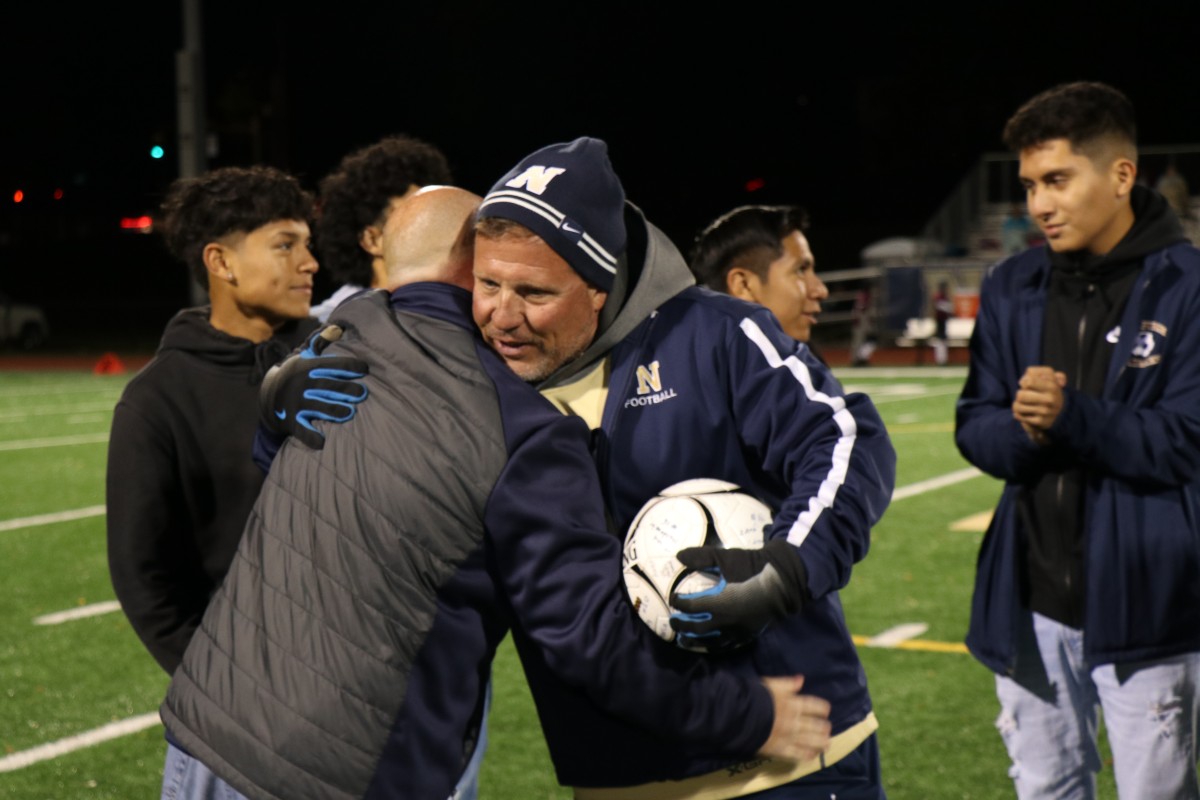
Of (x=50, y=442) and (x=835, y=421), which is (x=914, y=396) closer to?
(x=50, y=442)

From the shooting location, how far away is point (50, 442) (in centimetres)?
1548

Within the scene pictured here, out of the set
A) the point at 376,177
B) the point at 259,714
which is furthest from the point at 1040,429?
the point at 376,177

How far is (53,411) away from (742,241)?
16684 mm

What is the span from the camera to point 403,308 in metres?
2.47

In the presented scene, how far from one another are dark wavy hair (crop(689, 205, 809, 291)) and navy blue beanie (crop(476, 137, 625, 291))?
1.70 m

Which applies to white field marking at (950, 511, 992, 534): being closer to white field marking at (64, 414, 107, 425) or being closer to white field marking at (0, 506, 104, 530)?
white field marking at (0, 506, 104, 530)

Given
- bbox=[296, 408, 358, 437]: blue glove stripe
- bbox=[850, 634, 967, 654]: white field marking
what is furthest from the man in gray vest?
bbox=[850, 634, 967, 654]: white field marking

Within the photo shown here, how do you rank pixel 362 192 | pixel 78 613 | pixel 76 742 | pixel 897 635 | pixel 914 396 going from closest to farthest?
pixel 362 192 < pixel 76 742 < pixel 897 635 < pixel 78 613 < pixel 914 396

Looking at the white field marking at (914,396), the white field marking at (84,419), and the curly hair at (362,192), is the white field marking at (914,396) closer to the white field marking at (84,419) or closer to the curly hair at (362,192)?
the white field marking at (84,419)

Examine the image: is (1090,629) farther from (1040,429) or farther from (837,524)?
(837,524)

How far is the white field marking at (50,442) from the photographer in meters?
15.1

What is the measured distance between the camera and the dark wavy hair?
425 centimetres

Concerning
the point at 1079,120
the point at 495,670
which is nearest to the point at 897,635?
the point at 495,670

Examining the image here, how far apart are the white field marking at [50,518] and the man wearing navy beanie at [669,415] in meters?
8.97
